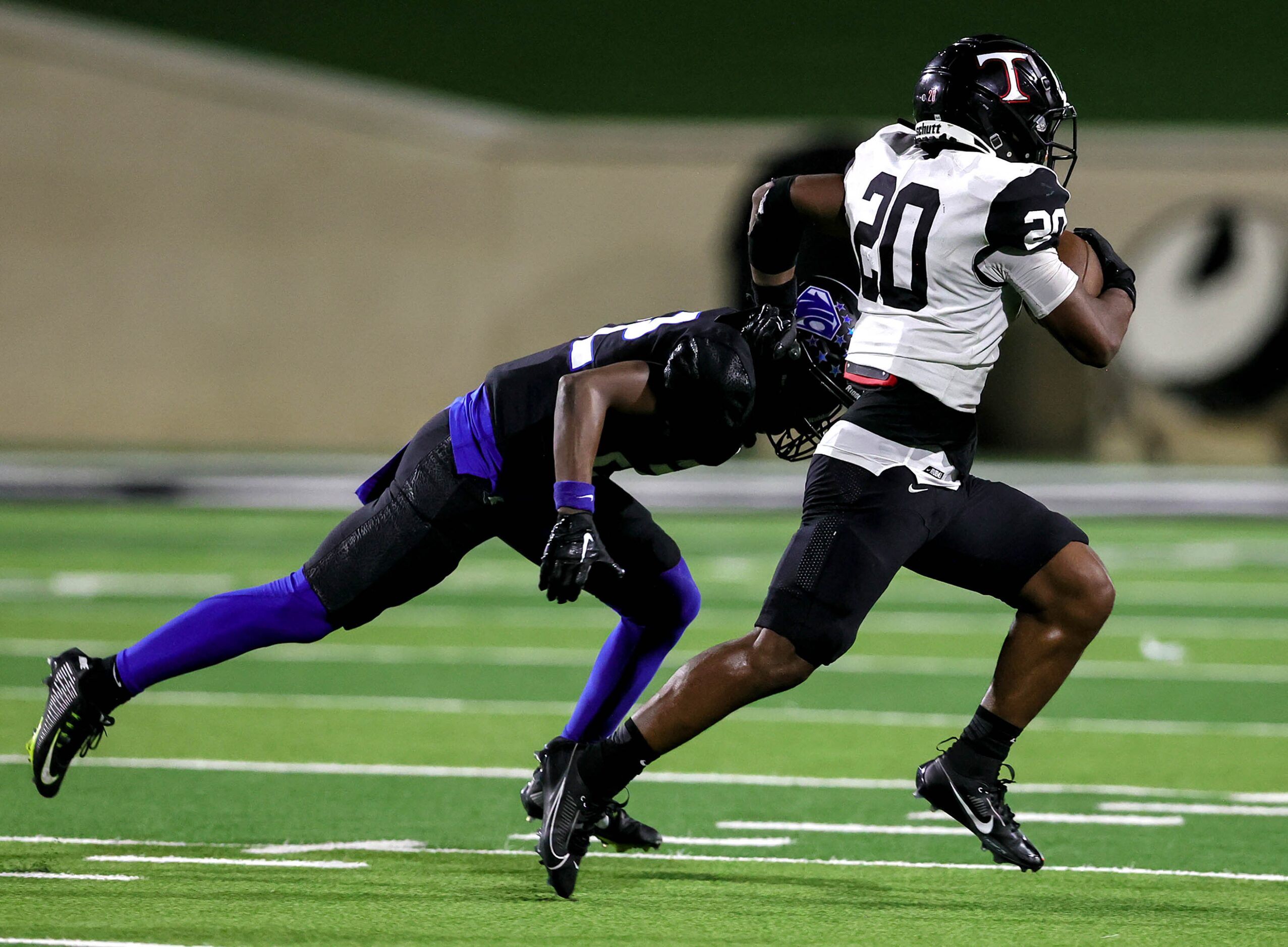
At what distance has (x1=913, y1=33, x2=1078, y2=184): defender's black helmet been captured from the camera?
396 centimetres

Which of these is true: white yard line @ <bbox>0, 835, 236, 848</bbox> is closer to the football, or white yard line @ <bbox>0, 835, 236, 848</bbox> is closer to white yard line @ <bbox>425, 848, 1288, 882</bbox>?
white yard line @ <bbox>425, 848, 1288, 882</bbox>

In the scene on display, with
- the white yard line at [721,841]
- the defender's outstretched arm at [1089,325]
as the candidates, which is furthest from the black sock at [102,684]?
the defender's outstretched arm at [1089,325]

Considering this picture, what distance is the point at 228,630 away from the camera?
14.6 ft

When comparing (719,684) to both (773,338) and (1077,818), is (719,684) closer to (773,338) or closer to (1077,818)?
(773,338)

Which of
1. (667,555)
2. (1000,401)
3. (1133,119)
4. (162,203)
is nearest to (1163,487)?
(1000,401)

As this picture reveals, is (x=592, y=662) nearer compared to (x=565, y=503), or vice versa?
(x=565, y=503)

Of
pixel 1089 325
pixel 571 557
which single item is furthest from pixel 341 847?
pixel 1089 325

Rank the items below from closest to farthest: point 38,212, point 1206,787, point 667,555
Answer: point 667,555 → point 1206,787 → point 38,212

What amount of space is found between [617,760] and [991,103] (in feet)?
5.29

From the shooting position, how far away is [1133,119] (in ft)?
74.6

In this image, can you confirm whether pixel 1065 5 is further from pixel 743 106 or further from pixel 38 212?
pixel 38 212

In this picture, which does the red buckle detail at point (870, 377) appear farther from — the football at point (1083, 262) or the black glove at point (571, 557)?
the black glove at point (571, 557)

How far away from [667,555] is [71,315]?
17.8m

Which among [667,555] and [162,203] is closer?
[667,555]
